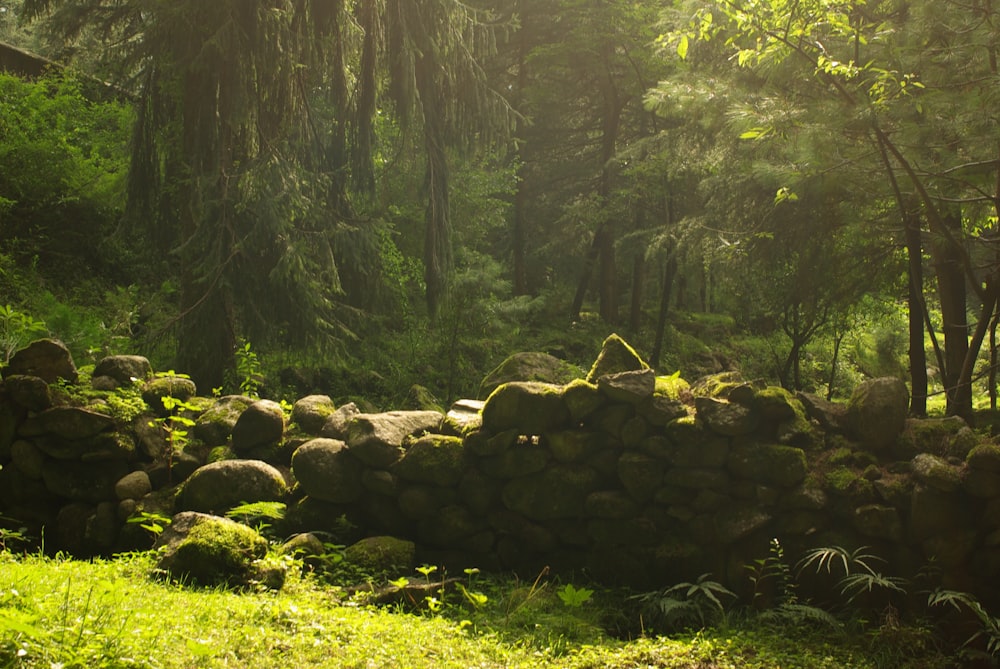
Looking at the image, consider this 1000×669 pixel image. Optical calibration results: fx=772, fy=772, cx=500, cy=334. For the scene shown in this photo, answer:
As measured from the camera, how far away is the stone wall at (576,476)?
203 inches

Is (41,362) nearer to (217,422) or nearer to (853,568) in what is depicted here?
(217,422)

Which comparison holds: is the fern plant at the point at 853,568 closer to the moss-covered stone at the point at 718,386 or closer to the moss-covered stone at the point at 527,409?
the moss-covered stone at the point at 718,386

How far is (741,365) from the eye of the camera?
1722 centimetres

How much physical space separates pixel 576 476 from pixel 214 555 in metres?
2.49

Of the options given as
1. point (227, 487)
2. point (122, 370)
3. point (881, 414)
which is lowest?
point (227, 487)

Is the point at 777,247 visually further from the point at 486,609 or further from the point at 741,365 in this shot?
the point at 741,365

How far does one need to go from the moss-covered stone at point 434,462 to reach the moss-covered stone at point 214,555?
49.7 inches

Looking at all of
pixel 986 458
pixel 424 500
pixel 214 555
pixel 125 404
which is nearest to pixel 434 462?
pixel 424 500

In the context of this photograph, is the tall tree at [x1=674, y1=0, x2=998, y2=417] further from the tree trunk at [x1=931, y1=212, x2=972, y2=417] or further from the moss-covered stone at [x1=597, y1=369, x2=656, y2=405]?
the moss-covered stone at [x1=597, y1=369, x2=656, y2=405]

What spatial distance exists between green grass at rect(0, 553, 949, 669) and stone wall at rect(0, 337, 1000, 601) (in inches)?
25.7

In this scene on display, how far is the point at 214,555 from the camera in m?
4.60

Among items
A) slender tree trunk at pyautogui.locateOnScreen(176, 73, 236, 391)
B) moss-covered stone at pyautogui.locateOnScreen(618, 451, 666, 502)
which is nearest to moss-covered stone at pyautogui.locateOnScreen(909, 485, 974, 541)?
moss-covered stone at pyautogui.locateOnScreen(618, 451, 666, 502)

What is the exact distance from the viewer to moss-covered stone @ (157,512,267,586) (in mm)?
4570

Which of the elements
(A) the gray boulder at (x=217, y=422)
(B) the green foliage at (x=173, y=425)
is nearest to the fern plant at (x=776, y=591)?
(A) the gray boulder at (x=217, y=422)
